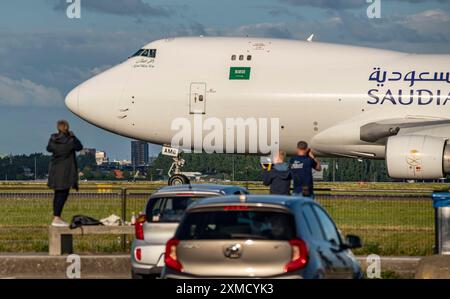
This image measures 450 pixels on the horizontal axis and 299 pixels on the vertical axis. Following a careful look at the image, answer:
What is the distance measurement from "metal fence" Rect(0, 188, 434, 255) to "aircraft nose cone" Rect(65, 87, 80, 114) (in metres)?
5.55

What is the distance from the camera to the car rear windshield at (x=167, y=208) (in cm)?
1850

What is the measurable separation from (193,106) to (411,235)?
45.9 ft

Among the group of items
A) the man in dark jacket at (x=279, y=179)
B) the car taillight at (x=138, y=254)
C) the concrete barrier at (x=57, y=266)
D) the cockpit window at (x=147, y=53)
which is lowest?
the concrete barrier at (x=57, y=266)

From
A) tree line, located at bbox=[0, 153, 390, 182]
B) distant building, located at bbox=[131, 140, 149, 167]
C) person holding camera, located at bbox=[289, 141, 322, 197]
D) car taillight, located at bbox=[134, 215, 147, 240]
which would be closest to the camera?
car taillight, located at bbox=[134, 215, 147, 240]

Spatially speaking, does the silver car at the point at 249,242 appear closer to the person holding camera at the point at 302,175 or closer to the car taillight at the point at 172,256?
the car taillight at the point at 172,256

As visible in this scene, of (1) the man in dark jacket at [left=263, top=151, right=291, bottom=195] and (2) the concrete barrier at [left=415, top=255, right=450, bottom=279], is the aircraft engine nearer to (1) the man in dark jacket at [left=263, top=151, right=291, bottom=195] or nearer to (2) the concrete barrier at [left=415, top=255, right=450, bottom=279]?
(1) the man in dark jacket at [left=263, top=151, right=291, bottom=195]

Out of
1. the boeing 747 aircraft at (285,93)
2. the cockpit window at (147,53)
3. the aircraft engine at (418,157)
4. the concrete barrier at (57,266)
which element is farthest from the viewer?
the cockpit window at (147,53)

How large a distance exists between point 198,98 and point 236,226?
24583mm

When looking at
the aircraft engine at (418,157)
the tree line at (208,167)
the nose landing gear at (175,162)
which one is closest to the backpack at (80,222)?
the aircraft engine at (418,157)

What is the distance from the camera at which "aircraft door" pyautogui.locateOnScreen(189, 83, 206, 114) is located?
38.5 meters

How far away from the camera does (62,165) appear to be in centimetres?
2297

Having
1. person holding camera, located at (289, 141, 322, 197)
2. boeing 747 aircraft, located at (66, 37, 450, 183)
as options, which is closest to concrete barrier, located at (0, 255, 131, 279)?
person holding camera, located at (289, 141, 322, 197)

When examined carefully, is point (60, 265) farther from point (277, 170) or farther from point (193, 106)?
point (193, 106)

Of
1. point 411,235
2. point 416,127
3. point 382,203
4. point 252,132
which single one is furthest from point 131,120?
point 411,235
